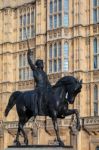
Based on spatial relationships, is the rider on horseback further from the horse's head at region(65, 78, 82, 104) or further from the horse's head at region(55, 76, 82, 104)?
the horse's head at region(65, 78, 82, 104)

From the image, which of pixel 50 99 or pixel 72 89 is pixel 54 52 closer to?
pixel 50 99

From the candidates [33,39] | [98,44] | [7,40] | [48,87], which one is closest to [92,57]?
[98,44]

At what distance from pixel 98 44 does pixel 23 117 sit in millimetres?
17875

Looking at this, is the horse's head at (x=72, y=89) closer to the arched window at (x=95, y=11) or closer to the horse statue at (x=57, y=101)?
the horse statue at (x=57, y=101)

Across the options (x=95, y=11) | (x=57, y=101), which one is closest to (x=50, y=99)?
(x=57, y=101)

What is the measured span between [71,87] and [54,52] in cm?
1980

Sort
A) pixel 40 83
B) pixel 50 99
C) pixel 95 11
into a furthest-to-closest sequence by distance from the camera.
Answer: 1. pixel 95 11
2. pixel 40 83
3. pixel 50 99

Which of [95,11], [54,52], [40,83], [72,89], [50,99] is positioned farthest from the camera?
[54,52]

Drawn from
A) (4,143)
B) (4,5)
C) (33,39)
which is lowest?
(4,143)

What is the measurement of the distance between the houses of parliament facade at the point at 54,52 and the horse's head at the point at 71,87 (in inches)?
650

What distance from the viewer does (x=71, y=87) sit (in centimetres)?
1312

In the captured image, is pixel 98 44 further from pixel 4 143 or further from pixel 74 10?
pixel 4 143

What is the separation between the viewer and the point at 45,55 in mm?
33781

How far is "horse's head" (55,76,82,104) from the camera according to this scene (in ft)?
42.9
